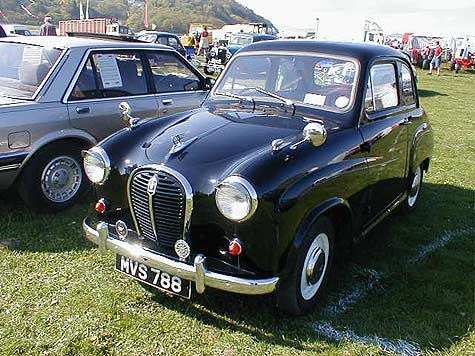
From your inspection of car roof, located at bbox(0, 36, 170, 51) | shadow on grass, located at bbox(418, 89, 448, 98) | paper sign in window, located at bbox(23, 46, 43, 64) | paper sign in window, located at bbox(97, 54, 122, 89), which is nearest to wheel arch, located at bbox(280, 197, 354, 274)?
paper sign in window, located at bbox(97, 54, 122, 89)

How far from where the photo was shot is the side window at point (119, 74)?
17.4 ft

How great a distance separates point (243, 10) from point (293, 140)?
161 metres

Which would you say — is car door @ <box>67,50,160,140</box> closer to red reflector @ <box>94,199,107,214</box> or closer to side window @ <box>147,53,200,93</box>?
side window @ <box>147,53,200,93</box>

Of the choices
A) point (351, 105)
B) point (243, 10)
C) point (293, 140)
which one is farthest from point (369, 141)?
point (243, 10)

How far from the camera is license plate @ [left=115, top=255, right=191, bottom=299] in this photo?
305 centimetres

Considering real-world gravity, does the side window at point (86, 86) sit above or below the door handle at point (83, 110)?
above

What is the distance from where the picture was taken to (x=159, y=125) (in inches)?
152

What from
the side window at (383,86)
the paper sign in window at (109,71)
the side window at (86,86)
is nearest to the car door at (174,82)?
the paper sign in window at (109,71)

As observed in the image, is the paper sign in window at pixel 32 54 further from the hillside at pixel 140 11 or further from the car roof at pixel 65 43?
the hillside at pixel 140 11

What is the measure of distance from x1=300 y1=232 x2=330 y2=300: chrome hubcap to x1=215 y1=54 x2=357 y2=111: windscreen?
1.14m

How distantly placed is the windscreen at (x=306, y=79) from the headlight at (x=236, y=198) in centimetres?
141

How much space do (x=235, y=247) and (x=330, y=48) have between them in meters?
2.16

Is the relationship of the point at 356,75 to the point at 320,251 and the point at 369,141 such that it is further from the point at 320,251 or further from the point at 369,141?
the point at 320,251

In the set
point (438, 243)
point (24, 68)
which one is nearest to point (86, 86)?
point (24, 68)
